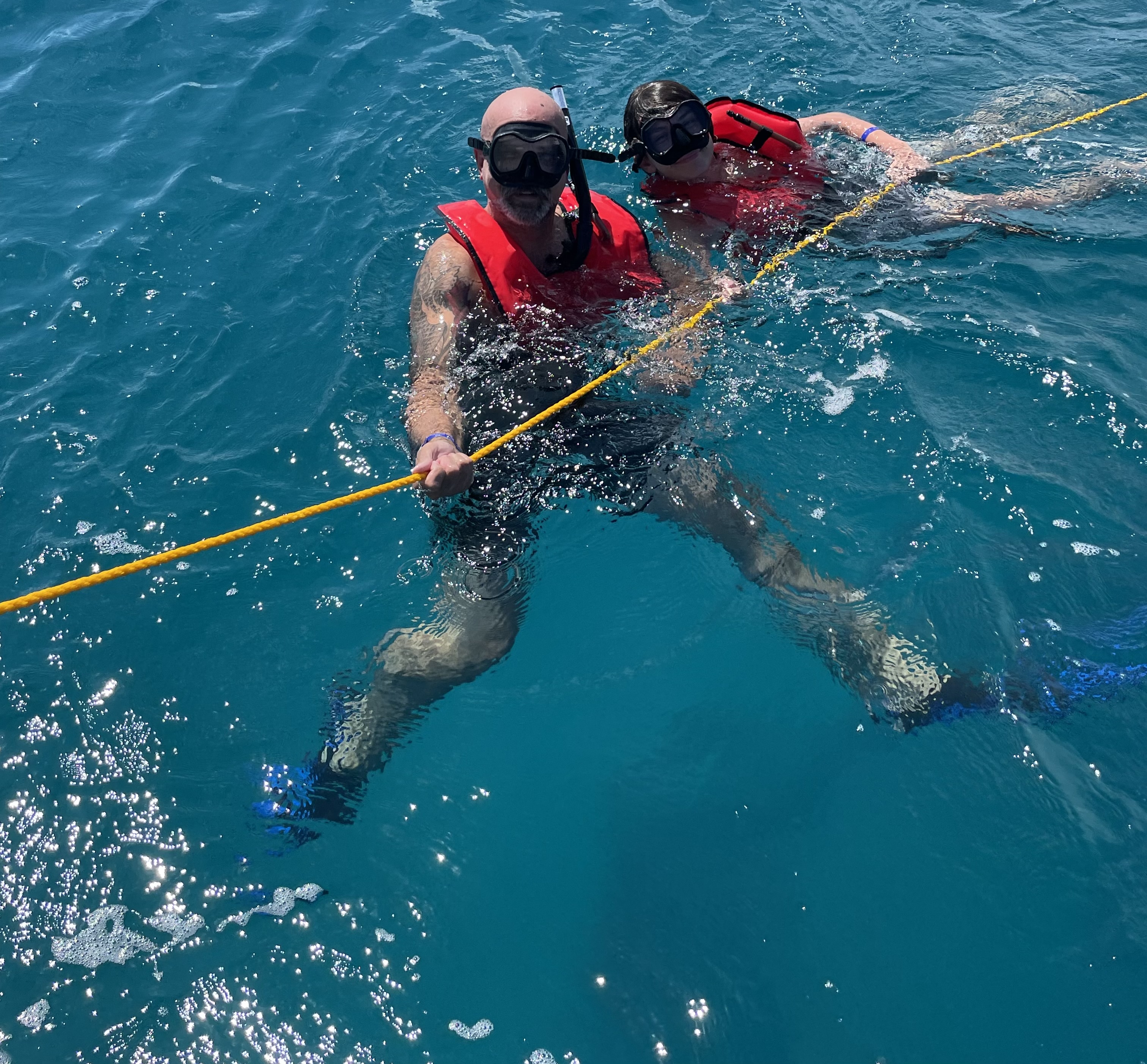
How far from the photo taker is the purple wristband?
346 cm

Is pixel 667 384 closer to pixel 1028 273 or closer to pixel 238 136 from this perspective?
pixel 1028 273

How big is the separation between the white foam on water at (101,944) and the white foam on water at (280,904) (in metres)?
0.28

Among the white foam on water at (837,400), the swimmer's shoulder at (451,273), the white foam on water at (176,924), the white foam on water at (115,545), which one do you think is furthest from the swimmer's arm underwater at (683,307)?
the white foam on water at (176,924)

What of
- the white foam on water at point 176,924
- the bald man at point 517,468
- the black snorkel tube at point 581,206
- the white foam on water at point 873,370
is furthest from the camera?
the white foam on water at point 873,370

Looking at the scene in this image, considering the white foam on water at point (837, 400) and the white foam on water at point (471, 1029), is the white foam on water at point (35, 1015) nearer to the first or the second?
the white foam on water at point (471, 1029)

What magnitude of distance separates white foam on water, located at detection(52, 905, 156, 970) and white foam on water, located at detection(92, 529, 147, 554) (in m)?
1.75

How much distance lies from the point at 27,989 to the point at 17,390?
11.4ft

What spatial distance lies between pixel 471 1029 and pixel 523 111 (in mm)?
3841

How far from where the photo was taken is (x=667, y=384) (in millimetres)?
4438

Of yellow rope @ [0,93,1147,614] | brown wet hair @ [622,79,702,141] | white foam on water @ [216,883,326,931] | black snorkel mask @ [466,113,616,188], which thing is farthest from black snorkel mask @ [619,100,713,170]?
white foam on water @ [216,883,326,931]

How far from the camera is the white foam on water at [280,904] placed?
318 cm

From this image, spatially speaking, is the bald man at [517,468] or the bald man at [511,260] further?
the bald man at [511,260]

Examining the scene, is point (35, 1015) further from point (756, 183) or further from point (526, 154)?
point (756, 183)

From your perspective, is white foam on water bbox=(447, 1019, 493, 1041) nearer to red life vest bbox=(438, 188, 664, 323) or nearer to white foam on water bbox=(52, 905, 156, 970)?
white foam on water bbox=(52, 905, 156, 970)
